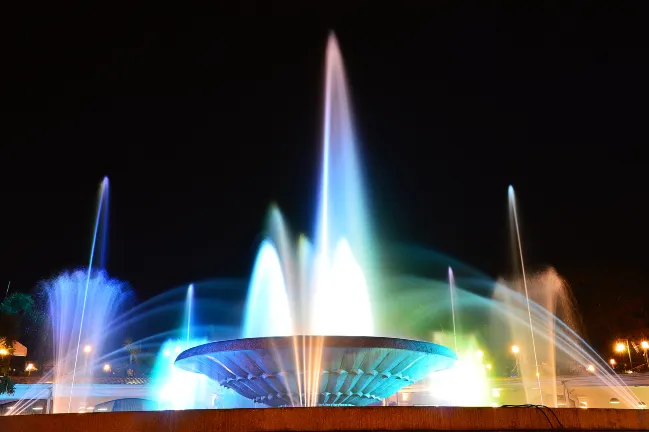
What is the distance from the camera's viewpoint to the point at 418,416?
6.46 metres

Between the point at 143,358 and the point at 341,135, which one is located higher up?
the point at 341,135

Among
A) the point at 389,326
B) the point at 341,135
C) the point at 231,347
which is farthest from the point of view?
the point at 389,326

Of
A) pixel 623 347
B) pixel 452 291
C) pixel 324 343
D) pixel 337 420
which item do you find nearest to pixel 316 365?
pixel 324 343

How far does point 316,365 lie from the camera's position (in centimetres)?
945

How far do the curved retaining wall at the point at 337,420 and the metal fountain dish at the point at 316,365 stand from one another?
8.04ft

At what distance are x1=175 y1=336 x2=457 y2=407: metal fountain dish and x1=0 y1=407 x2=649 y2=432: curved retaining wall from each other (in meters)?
2.45

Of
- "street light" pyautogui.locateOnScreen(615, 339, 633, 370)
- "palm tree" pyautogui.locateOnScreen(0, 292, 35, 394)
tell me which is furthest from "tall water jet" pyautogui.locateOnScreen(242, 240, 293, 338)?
"street light" pyautogui.locateOnScreen(615, 339, 633, 370)

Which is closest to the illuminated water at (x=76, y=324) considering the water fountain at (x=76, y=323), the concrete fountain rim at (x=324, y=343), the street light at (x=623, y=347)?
the water fountain at (x=76, y=323)

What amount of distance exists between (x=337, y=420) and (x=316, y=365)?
3.06 metres

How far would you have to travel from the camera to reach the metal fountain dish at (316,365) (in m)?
9.02

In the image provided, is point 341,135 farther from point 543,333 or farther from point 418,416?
point 543,333

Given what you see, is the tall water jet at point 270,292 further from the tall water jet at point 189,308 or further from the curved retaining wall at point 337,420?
the tall water jet at point 189,308

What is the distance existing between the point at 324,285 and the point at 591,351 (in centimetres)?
2507

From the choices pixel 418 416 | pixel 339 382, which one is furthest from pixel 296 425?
pixel 339 382
